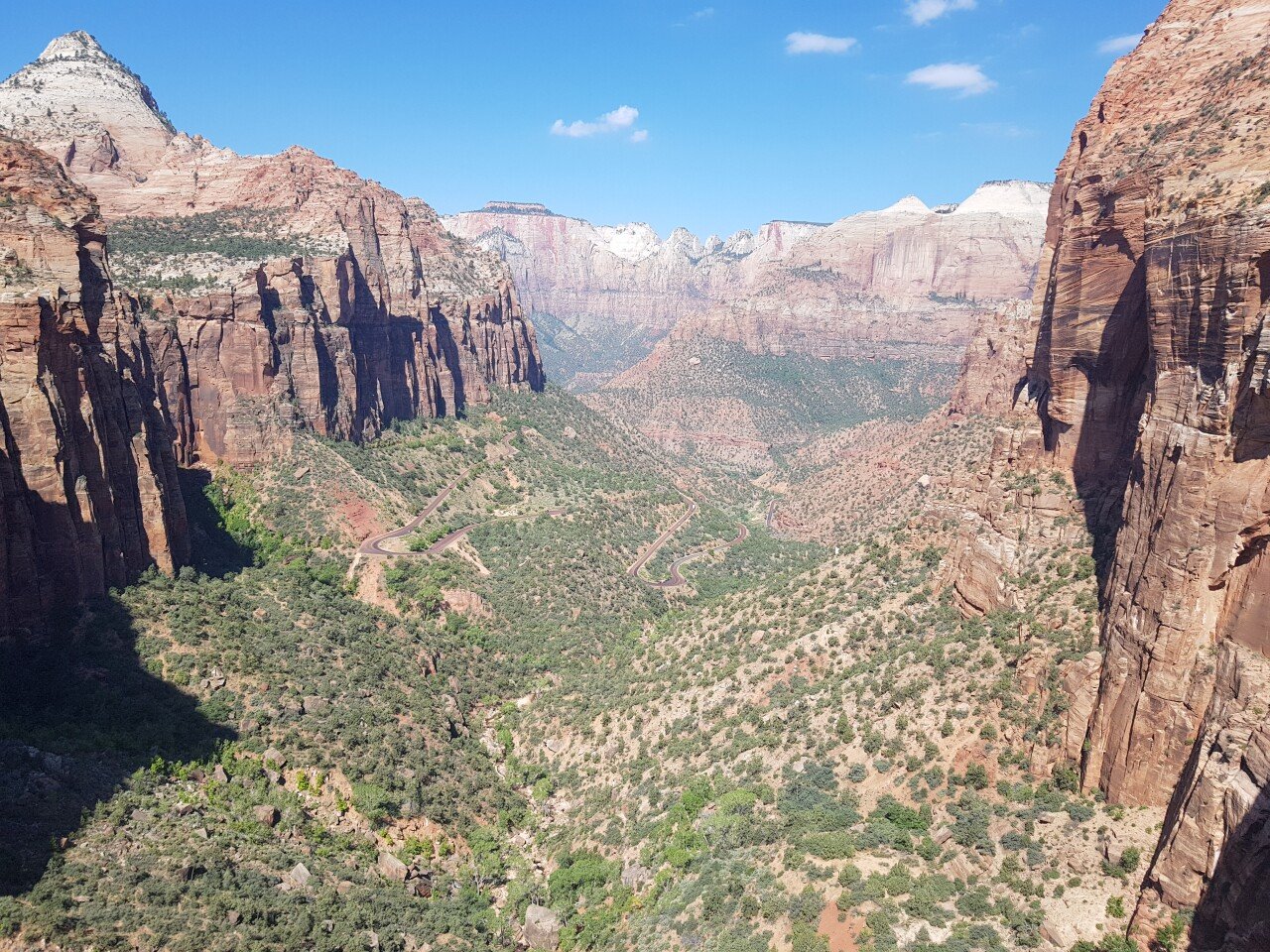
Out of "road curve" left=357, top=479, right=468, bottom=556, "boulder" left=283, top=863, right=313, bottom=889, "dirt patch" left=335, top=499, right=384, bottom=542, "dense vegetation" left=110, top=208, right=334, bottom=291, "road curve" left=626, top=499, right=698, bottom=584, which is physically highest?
"dense vegetation" left=110, top=208, right=334, bottom=291

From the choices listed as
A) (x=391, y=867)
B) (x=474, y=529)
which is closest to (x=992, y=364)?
(x=474, y=529)

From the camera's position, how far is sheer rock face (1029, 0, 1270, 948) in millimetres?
26141

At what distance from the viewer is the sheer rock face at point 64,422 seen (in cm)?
4744

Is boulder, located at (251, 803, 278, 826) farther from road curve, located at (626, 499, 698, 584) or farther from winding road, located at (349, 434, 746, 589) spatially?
road curve, located at (626, 499, 698, 584)

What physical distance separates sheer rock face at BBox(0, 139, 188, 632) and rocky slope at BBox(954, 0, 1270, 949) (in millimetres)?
56240

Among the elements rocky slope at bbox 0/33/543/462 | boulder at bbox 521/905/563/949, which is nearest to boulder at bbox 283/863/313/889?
boulder at bbox 521/905/563/949

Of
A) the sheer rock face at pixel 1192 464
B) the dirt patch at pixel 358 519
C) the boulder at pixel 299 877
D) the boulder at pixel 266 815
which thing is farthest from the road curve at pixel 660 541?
the sheer rock face at pixel 1192 464

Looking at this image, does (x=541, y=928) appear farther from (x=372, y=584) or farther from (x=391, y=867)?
(x=372, y=584)

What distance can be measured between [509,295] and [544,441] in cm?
4277

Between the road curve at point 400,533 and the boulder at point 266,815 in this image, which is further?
the road curve at point 400,533

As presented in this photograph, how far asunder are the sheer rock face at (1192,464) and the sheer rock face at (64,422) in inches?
2216

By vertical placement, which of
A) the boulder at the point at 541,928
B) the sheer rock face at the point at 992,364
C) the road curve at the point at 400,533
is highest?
the sheer rock face at the point at 992,364

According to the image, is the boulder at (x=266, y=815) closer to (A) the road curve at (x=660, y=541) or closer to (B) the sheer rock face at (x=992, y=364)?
(A) the road curve at (x=660, y=541)

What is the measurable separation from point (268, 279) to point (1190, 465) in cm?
9397
